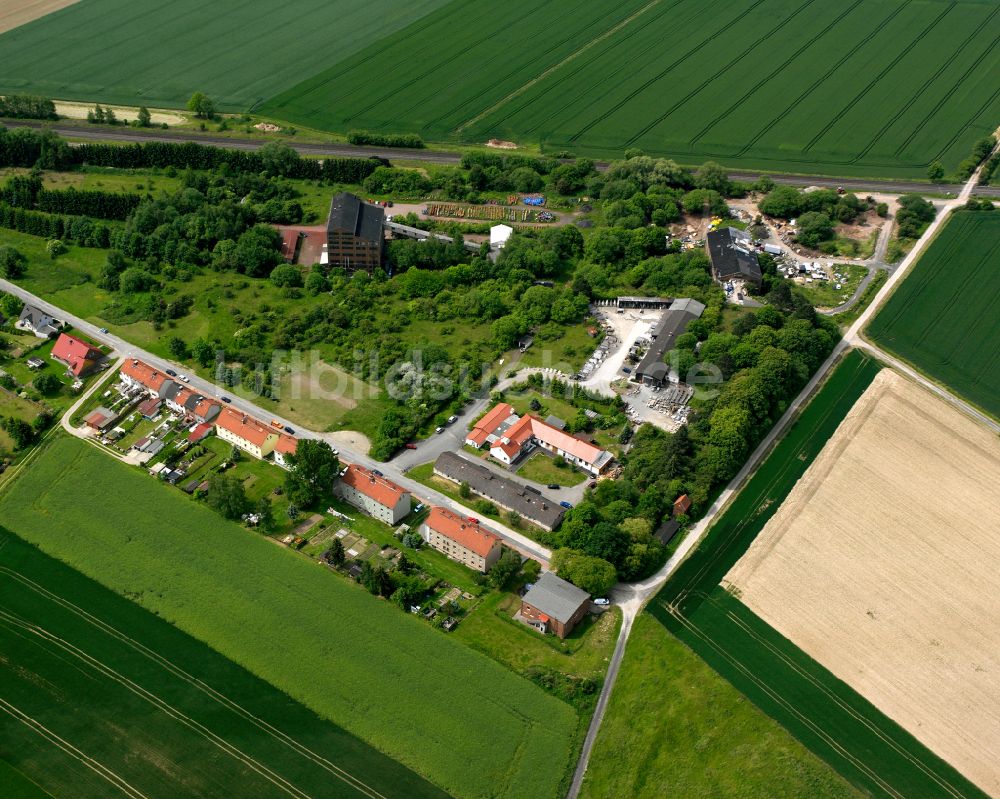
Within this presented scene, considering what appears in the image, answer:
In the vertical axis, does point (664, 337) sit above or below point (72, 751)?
above

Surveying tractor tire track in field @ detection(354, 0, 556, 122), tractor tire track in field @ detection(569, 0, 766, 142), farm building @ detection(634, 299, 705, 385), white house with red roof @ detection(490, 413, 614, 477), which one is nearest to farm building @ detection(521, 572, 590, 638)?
white house with red roof @ detection(490, 413, 614, 477)

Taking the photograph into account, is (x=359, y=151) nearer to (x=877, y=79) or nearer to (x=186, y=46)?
(x=186, y=46)

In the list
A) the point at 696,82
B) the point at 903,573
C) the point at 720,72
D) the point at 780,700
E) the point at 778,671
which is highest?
the point at 720,72

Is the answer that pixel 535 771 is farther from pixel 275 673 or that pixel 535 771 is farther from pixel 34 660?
pixel 34 660

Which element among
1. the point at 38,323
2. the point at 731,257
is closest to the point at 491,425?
the point at 731,257

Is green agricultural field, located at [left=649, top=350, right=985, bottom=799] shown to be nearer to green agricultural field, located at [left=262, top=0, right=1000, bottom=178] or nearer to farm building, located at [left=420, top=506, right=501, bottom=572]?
farm building, located at [left=420, top=506, right=501, bottom=572]

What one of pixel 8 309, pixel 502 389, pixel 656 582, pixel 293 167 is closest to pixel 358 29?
pixel 293 167

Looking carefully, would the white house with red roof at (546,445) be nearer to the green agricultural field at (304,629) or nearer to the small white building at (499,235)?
the green agricultural field at (304,629)
